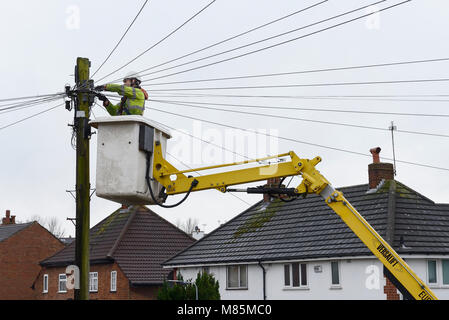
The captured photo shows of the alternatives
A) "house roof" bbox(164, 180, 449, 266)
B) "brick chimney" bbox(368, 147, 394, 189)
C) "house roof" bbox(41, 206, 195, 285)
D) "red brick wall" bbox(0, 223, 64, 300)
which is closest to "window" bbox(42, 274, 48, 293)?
"house roof" bbox(41, 206, 195, 285)

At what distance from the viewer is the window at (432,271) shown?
29.0 meters

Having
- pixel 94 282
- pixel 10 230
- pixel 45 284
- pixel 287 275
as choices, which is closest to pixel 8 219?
pixel 10 230

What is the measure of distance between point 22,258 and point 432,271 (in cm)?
3949

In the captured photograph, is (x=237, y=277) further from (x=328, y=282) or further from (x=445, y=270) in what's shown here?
(x=445, y=270)

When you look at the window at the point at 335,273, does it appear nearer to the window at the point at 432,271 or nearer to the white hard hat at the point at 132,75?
the window at the point at 432,271

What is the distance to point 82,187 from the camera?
16297 mm

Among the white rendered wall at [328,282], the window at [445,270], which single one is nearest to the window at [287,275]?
the white rendered wall at [328,282]

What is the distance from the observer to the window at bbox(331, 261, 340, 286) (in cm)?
3083

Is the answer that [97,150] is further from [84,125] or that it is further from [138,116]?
[84,125]

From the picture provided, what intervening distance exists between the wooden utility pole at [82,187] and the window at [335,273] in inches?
651

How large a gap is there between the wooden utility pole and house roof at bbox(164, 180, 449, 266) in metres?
15.4

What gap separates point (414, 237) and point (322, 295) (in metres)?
4.65
